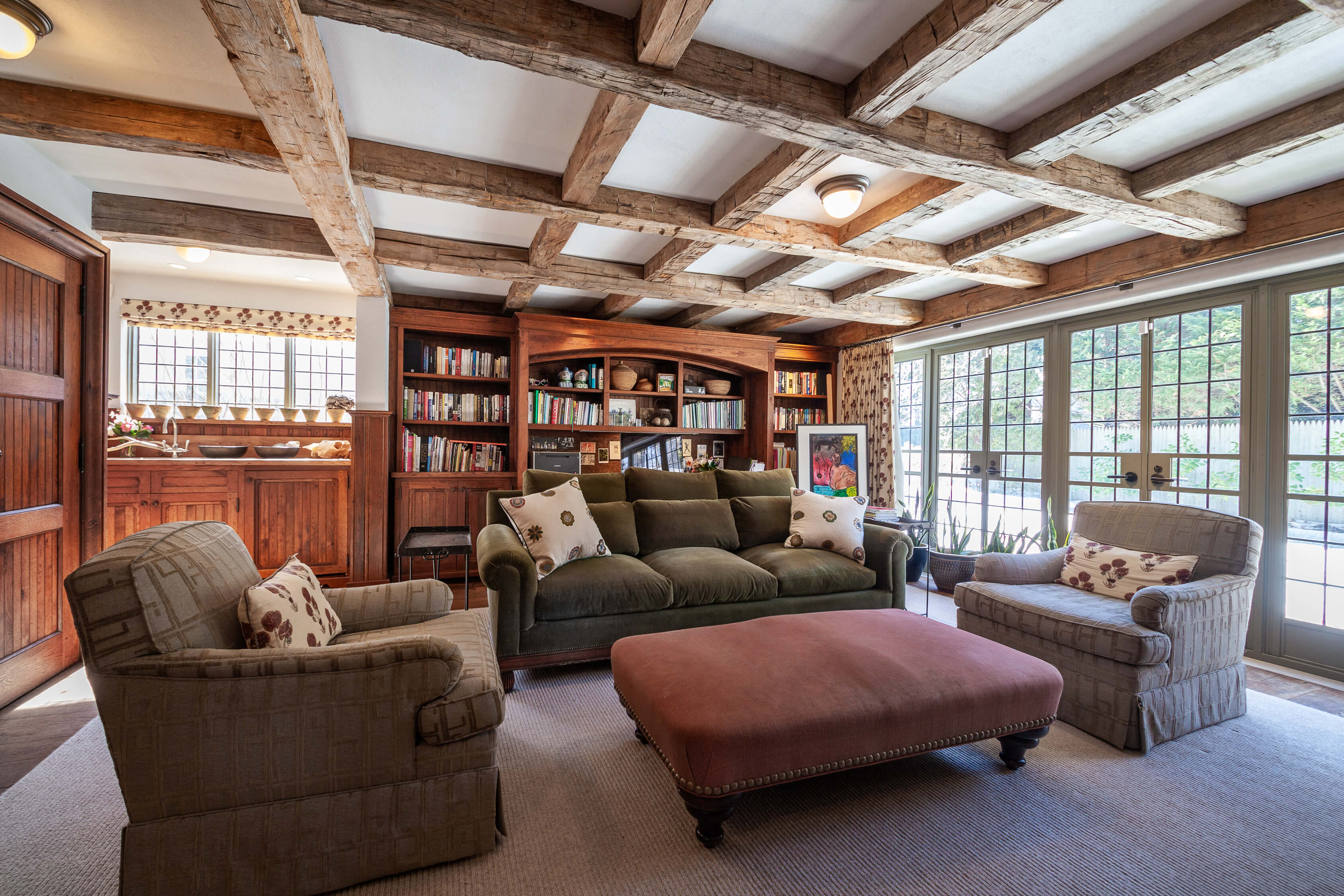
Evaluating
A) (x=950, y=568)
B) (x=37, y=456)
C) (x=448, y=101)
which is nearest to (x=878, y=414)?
(x=950, y=568)

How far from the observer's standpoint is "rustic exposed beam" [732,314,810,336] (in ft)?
17.9

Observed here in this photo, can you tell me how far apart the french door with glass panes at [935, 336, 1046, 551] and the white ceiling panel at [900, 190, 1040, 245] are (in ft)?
5.38

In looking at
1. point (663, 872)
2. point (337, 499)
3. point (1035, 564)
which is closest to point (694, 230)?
point (1035, 564)

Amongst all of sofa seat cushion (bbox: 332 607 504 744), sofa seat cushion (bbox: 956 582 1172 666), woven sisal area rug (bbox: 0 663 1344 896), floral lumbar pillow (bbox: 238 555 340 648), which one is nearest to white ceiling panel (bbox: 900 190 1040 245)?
sofa seat cushion (bbox: 956 582 1172 666)

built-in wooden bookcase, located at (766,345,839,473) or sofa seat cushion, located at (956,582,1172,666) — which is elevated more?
built-in wooden bookcase, located at (766,345,839,473)

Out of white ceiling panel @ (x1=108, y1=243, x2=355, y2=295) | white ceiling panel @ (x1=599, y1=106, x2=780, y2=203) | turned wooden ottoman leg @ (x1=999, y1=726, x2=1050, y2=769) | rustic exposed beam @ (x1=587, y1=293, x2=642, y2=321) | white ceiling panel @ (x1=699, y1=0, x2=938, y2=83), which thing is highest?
white ceiling panel @ (x1=108, y1=243, x2=355, y2=295)

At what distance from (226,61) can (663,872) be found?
2928mm

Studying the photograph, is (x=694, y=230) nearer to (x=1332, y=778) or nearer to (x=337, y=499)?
(x=1332, y=778)

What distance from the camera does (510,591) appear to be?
104 inches

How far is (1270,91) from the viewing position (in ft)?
6.67

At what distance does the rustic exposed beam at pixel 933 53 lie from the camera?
147cm

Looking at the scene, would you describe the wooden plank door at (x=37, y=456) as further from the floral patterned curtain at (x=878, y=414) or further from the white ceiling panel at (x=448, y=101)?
the floral patterned curtain at (x=878, y=414)

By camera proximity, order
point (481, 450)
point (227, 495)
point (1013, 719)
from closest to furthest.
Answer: point (1013, 719) < point (227, 495) < point (481, 450)

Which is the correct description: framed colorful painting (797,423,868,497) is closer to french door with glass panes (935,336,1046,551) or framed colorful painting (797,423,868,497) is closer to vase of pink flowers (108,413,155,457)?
french door with glass panes (935,336,1046,551)
